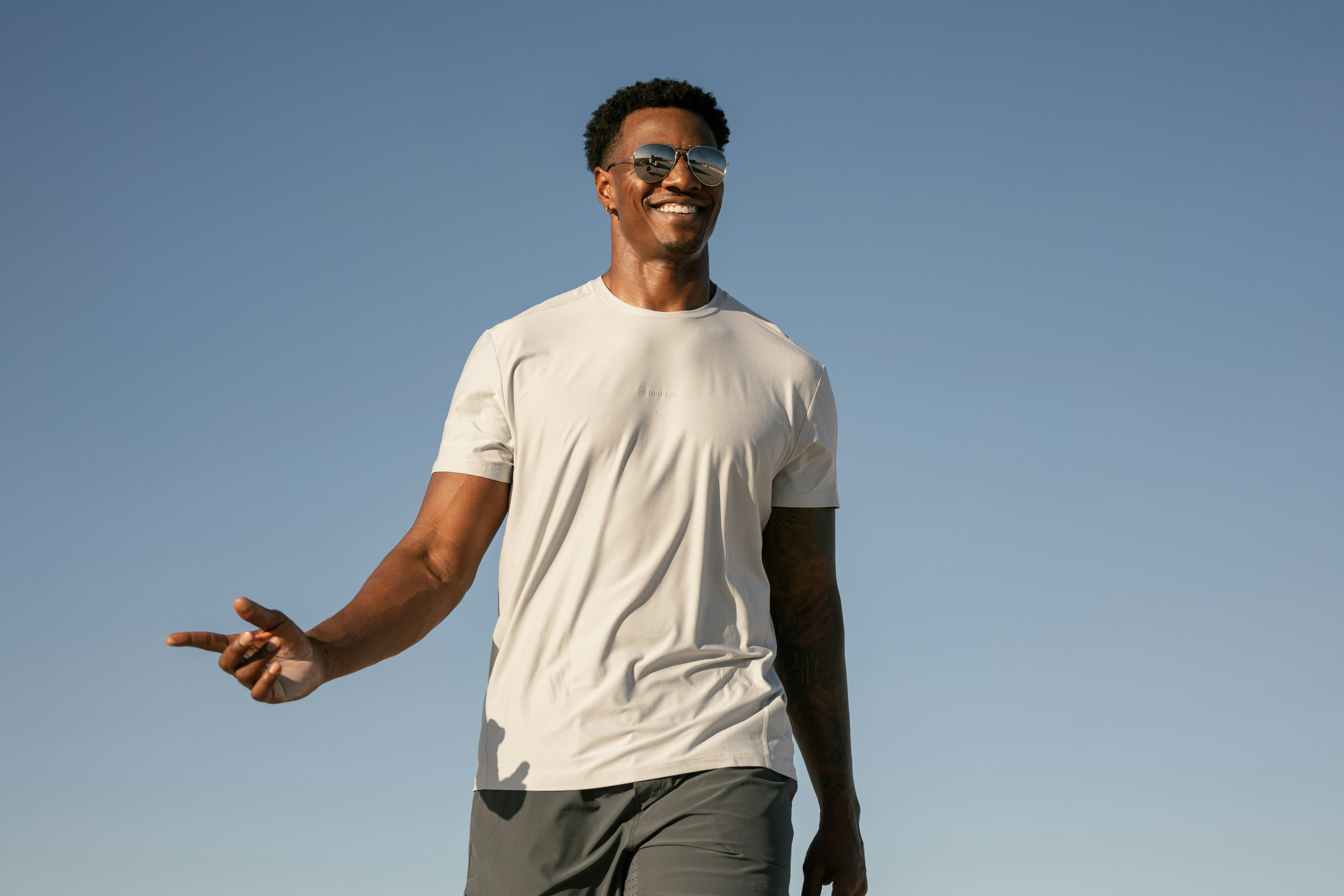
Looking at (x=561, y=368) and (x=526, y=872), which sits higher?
(x=561, y=368)

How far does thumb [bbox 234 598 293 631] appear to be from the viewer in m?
3.45

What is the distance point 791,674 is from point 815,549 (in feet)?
1.46

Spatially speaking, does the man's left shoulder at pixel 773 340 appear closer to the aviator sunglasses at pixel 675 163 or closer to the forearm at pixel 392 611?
the aviator sunglasses at pixel 675 163

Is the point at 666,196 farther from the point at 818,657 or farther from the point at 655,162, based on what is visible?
the point at 818,657

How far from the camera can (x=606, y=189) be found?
5.29 metres

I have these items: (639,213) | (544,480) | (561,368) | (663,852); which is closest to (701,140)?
(639,213)

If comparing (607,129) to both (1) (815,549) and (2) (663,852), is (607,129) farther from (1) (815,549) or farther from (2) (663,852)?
(2) (663,852)

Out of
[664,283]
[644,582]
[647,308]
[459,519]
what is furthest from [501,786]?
[664,283]

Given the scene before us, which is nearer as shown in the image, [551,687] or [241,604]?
[241,604]

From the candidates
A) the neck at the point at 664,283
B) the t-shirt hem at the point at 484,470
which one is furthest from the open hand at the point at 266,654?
the neck at the point at 664,283

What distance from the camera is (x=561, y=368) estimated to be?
15.1 feet

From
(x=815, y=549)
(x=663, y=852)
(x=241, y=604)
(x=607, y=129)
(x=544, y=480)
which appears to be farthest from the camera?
(x=607, y=129)

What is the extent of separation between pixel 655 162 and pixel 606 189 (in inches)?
13.6

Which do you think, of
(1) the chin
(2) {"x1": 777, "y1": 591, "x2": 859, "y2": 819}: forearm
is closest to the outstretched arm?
(1) the chin
